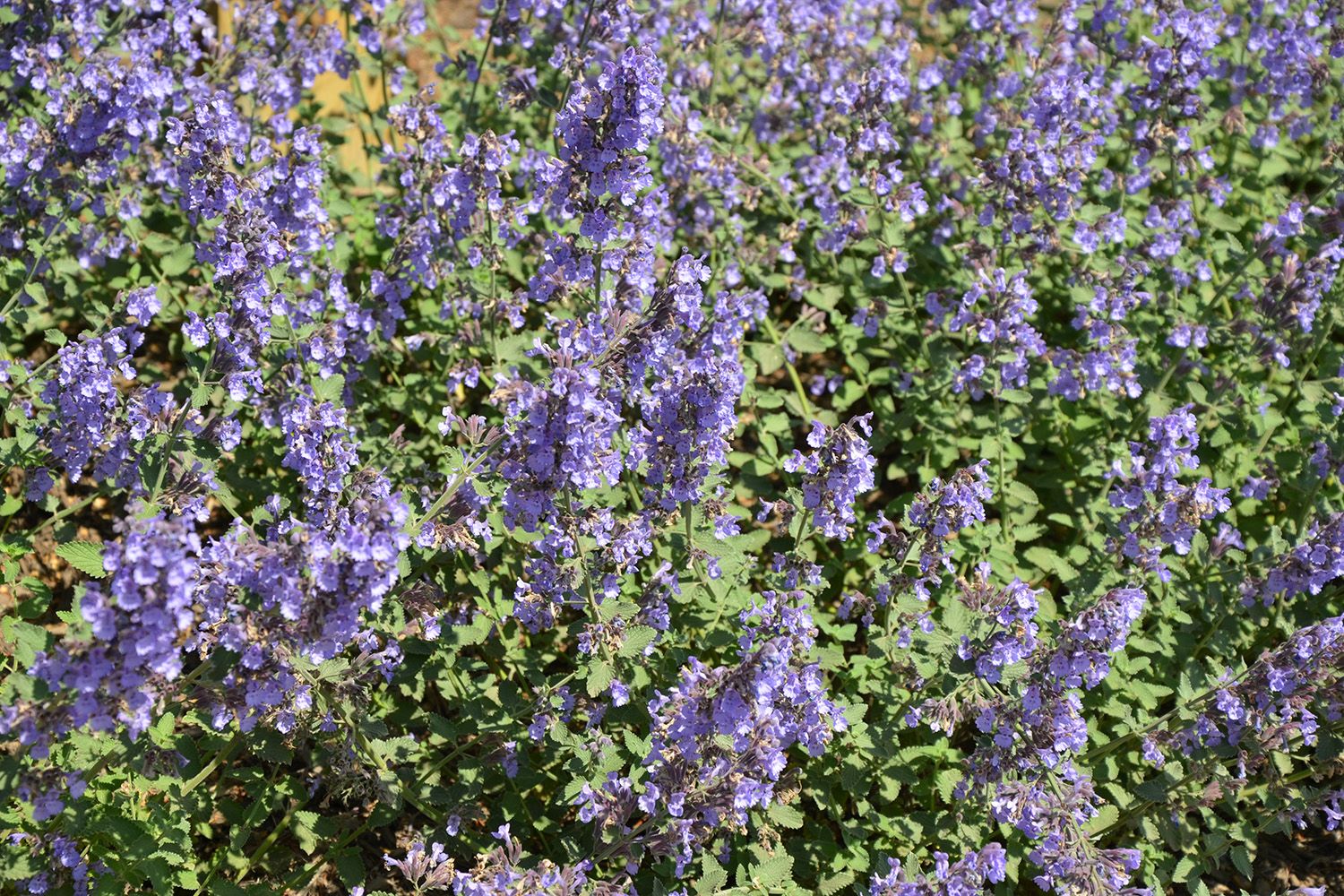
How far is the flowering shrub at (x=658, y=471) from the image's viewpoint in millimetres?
3750

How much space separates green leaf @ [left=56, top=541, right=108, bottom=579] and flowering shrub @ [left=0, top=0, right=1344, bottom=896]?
0.03m

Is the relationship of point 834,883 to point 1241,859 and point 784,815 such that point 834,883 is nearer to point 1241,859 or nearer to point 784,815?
point 784,815

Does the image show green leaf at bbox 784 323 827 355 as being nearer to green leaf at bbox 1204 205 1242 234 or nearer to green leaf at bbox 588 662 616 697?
green leaf at bbox 588 662 616 697

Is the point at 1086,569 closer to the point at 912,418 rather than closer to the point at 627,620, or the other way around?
the point at 912,418

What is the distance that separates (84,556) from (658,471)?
6.48 ft

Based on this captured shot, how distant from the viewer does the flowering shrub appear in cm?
375

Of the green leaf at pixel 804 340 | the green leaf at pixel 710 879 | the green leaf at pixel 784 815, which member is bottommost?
the green leaf at pixel 710 879

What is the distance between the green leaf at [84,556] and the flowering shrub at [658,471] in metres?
0.03

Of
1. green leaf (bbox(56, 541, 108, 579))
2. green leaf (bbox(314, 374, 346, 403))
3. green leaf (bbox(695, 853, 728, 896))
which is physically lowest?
green leaf (bbox(695, 853, 728, 896))

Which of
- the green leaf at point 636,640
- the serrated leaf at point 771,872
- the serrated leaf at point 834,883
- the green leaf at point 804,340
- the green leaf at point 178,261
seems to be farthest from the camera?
the green leaf at point 804,340

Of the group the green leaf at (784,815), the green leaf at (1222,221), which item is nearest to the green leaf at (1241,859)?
the green leaf at (784,815)

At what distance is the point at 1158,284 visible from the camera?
20.0 ft

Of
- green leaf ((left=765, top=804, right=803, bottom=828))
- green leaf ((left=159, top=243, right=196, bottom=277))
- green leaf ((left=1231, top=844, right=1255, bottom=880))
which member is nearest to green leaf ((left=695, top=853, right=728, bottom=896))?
green leaf ((left=765, top=804, right=803, bottom=828))

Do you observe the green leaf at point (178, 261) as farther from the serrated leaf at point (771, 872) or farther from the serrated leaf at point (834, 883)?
the serrated leaf at point (834, 883)
